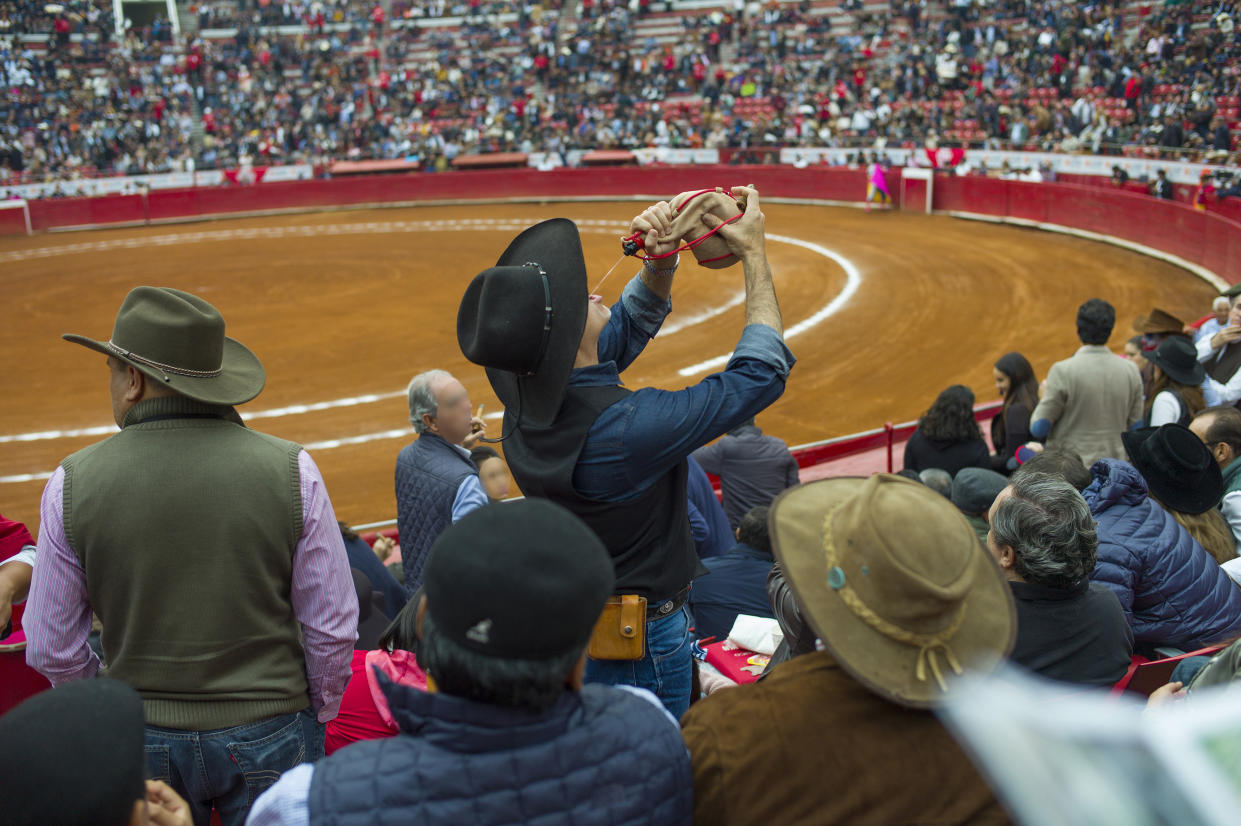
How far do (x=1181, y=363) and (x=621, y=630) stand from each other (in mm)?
5040

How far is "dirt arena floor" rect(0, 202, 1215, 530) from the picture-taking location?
10422 millimetres

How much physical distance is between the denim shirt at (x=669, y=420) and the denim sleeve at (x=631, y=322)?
1.77ft

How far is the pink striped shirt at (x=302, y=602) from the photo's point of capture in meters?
2.51

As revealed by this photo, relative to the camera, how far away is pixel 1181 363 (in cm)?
613

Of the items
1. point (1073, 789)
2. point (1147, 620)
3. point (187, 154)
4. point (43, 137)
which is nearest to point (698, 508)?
point (1147, 620)

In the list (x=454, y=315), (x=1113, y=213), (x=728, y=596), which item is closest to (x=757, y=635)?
(x=728, y=596)

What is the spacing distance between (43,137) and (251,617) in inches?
1435

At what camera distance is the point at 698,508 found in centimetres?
530

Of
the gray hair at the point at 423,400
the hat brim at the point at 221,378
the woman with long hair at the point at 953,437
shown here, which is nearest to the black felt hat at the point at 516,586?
the hat brim at the point at 221,378

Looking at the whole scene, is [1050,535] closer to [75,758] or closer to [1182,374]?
[75,758]

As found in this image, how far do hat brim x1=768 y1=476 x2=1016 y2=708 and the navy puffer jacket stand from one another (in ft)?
6.06

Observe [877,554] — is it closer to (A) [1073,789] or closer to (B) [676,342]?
(A) [1073,789]

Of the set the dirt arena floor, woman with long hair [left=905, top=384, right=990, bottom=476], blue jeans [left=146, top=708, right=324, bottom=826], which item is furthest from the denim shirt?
the dirt arena floor

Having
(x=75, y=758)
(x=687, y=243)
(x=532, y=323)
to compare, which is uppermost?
(x=687, y=243)
